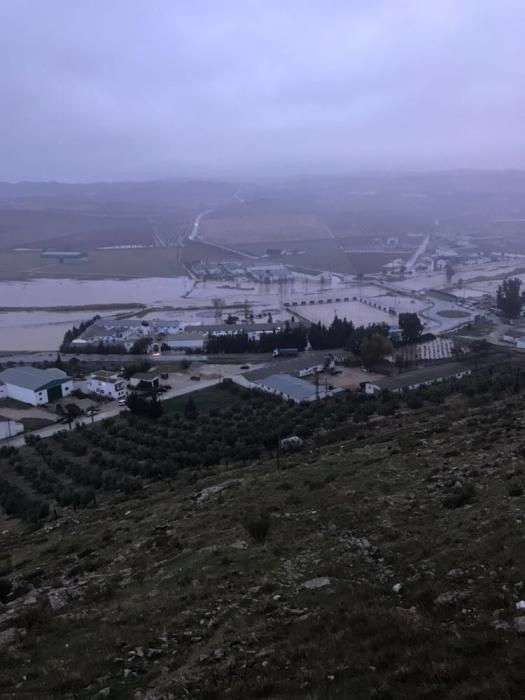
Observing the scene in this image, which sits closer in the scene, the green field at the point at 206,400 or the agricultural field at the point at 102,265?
the green field at the point at 206,400

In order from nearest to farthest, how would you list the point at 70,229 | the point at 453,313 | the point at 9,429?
the point at 9,429
the point at 453,313
the point at 70,229

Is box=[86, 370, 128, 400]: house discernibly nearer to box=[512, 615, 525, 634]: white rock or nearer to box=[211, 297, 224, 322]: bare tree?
box=[211, 297, 224, 322]: bare tree

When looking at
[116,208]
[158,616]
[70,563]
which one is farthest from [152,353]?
[116,208]

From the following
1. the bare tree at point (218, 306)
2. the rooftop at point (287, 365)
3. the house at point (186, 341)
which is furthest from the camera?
the bare tree at point (218, 306)

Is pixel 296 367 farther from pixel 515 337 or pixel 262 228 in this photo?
pixel 262 228

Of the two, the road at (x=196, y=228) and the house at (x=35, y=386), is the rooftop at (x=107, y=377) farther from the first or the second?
the road at (x=196, y=228)

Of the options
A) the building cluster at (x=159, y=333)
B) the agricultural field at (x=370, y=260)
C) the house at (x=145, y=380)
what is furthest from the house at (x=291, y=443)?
the agricultural field at (x=370, y=260)

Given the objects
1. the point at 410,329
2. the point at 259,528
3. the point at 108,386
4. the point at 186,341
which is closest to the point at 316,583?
the point at 259,528

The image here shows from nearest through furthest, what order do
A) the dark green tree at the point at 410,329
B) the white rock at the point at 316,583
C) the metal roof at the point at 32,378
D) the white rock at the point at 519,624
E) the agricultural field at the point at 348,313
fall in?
the white rock at the point at 519,624 → the white rock at the point at 316,583 → the metal roof at the point at 32,378 → the dark green tree at the point at 410,329 → the agricultural field at the point at 348,313
